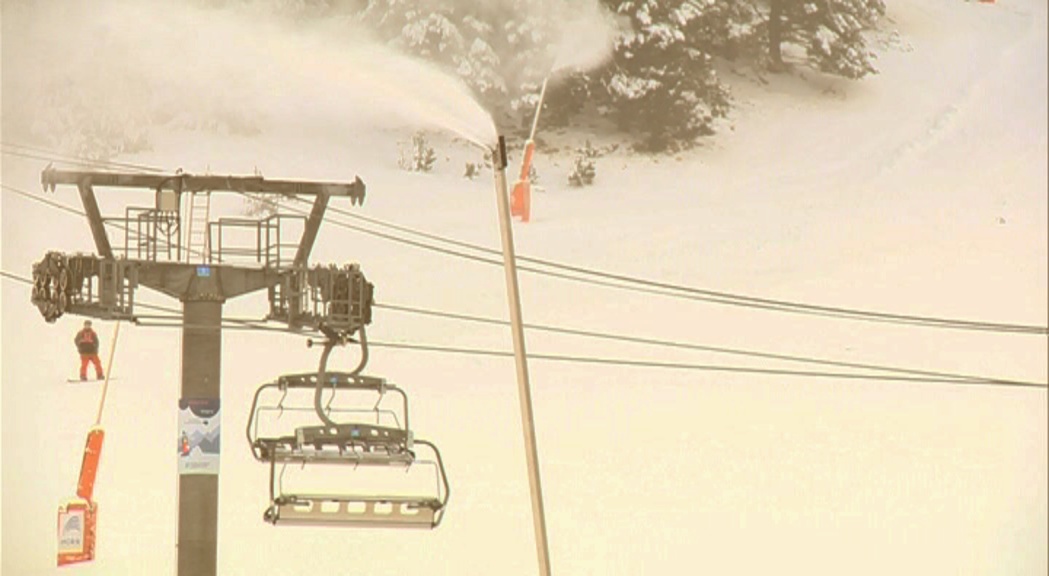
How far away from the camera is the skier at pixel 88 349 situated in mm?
10477

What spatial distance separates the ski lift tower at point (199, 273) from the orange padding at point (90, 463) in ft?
1.66

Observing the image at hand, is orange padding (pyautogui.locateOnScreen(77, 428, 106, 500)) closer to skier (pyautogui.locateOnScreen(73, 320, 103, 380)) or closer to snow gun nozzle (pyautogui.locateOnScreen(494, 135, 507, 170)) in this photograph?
skier (pyautogui.locateOnScreen(73, 320, 103, 380))

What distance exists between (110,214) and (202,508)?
1503 mm

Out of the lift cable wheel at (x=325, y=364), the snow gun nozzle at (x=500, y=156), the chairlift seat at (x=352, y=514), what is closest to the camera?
the snow gun nozzle at (x=500, y=156)

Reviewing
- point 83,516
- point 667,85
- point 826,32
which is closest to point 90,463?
point 83,516

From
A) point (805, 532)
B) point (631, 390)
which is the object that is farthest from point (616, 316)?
point (805, 532)

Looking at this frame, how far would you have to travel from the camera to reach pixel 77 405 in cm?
1049

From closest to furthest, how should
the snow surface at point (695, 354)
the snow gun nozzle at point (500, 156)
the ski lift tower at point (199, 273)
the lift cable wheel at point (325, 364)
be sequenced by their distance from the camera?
the snow gun nozzle at point (500, 156), the lift cable wheel at point (325, 364), the ski lift tower at point (199, 273), the snow surface at point (695, 354)

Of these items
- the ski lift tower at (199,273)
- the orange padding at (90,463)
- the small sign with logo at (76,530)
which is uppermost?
the ski lift tower at (199,273)

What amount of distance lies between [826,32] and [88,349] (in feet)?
12.1

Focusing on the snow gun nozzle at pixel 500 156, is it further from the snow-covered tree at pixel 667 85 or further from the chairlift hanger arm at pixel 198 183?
the snow-covered tree at pixel 667 85

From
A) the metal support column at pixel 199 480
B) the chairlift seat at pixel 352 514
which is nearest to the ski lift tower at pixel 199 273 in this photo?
the metal support column at pixel 199 480

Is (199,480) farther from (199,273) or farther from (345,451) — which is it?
(345,451)

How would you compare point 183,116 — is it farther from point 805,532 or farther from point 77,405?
point 805,532
